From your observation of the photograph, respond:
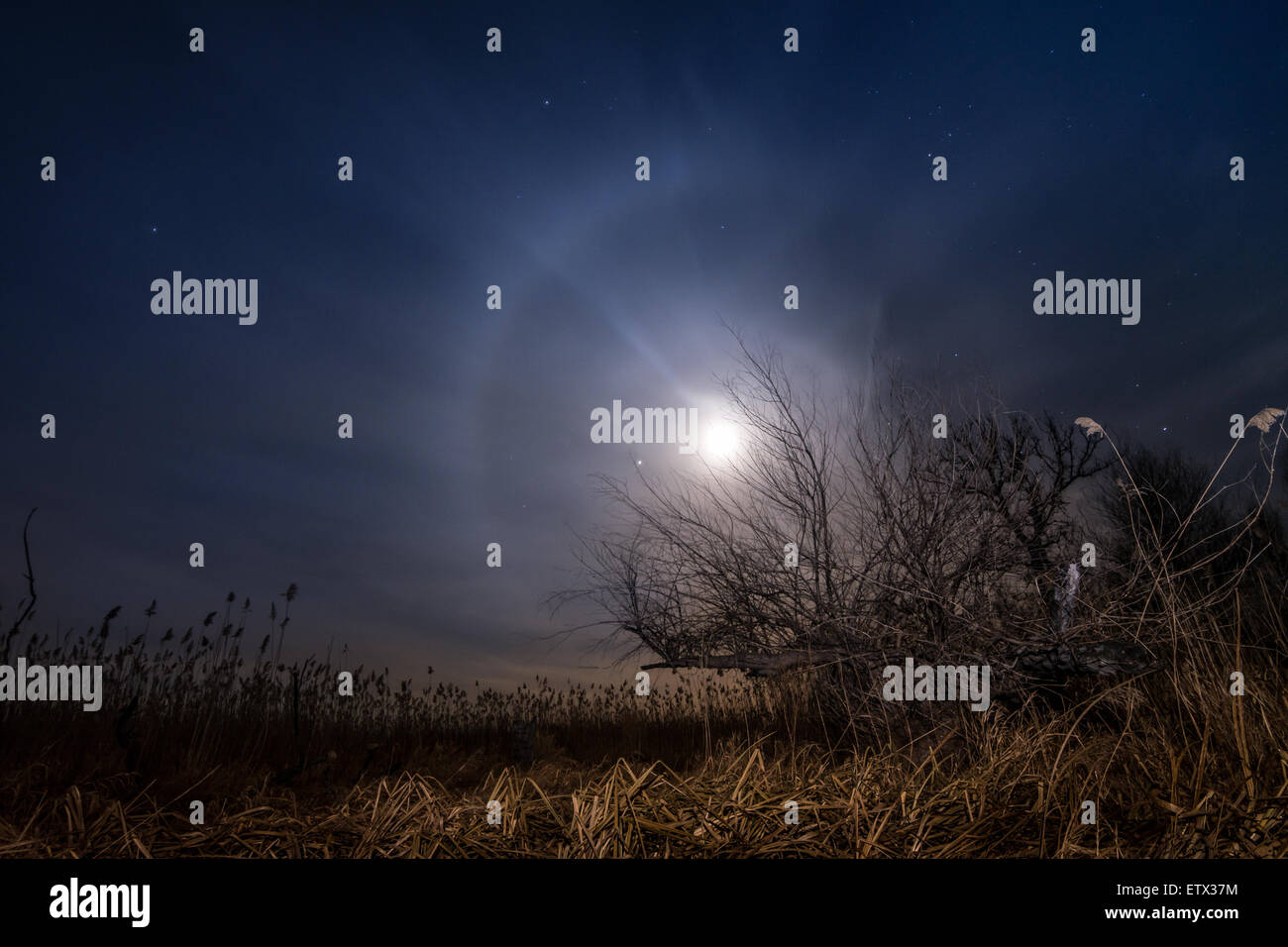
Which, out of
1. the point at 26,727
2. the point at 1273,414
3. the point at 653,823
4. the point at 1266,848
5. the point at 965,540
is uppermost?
the point at 1273,414

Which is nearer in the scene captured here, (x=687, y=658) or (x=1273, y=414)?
(x=1273, y=414)

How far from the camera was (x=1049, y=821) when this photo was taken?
92.6 inches

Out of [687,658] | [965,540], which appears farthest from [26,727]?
[965,540]

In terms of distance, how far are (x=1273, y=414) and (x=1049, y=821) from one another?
3029 millimetres

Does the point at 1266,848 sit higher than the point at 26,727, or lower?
higher
